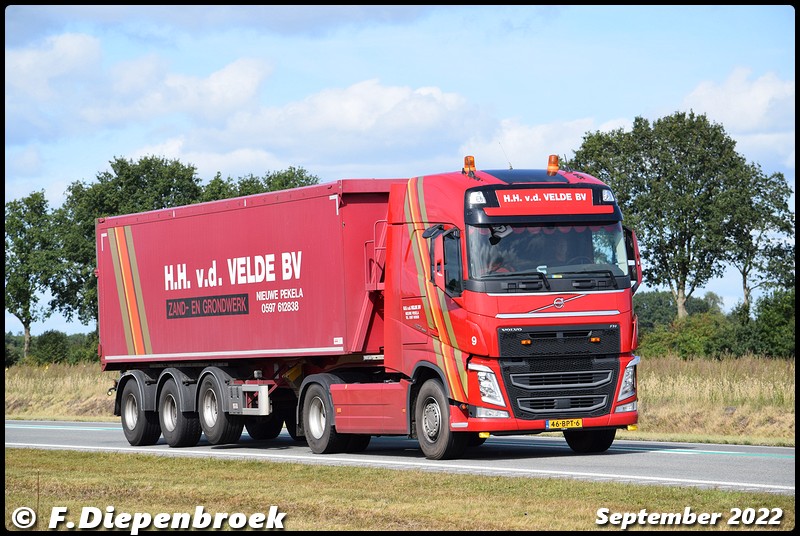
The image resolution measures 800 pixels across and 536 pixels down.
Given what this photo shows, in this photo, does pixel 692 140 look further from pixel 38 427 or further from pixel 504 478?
pixel 504 478

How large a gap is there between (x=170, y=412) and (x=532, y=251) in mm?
9386

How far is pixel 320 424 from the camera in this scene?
21438mm

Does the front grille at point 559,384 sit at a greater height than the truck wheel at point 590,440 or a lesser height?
greater

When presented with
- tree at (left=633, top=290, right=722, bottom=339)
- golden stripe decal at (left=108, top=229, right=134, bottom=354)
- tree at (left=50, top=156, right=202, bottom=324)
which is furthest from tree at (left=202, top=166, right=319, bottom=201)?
golden stripe decal at (left=108, top=229, right=134, bottom=354)

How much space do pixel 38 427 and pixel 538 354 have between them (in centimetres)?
1944

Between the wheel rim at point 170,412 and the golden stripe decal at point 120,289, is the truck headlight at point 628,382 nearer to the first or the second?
the wheel rim at point 170,412

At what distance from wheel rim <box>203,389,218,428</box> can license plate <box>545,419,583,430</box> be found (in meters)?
7.50

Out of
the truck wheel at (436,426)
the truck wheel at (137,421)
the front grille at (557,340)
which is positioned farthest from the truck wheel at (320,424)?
the truck wheel at (137,421)

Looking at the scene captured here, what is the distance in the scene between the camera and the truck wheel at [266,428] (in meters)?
25.0

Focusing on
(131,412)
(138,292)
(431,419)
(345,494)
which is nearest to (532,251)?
(431,419)

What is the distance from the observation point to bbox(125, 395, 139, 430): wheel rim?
25.8m

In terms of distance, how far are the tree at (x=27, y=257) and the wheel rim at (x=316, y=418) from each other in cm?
7832

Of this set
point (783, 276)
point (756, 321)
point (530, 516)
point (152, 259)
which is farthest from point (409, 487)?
point (783, 276)

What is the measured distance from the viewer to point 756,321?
5678 cm
